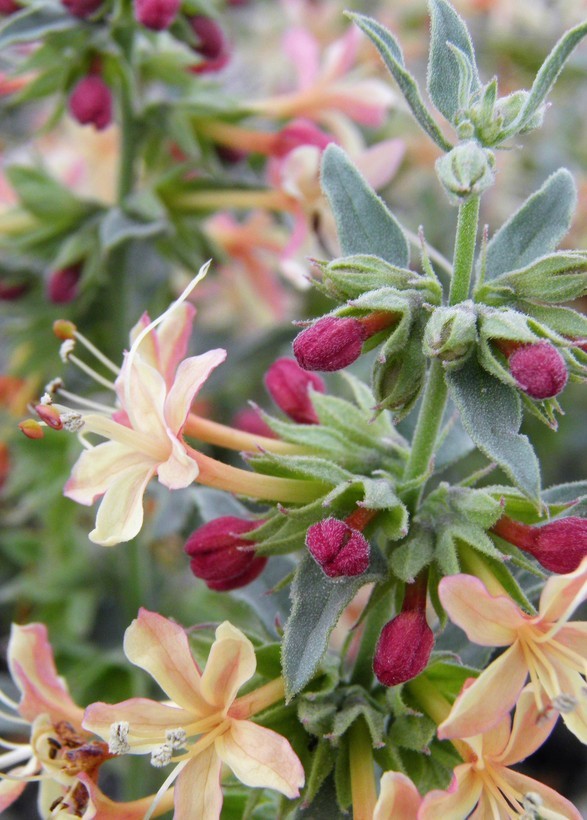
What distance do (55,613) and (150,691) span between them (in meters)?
0.41

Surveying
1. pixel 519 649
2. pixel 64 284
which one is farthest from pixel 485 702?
pixel 64 284

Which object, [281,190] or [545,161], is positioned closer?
[281,190]

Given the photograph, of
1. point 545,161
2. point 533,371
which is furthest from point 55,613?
point 545,161

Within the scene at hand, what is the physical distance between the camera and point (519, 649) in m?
1.13

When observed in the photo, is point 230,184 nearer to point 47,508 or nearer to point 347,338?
point 47,508

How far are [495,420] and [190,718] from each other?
53 centimetres

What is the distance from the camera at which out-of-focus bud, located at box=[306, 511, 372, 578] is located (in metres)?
1.18

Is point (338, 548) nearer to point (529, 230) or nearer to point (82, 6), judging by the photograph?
point (529, 230)

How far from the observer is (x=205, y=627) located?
4.79ft

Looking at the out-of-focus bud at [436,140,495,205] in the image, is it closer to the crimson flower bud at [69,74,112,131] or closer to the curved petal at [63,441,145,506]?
the curved petal at [63,441,145,506]

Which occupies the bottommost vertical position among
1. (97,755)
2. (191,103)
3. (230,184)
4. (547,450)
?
(547,450)

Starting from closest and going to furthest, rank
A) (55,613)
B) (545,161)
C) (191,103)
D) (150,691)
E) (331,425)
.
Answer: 1. (331,425)
2. (191,103)
3. (150,691)
4. (55,613)
5. (545,161)

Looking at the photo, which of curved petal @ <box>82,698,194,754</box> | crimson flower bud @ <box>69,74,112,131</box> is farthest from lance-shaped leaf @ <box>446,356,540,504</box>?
crimson flower bud @ <box>69,74,112,131</box>

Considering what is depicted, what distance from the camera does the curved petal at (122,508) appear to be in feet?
3.92
